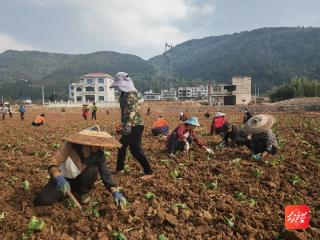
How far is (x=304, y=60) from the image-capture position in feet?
616

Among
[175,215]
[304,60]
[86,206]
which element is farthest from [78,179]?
[304,60]

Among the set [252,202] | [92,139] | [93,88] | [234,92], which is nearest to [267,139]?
[252,202]

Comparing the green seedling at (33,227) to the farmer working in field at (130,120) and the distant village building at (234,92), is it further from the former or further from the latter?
the distant village building at (234,92)

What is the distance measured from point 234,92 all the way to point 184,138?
82.7 m

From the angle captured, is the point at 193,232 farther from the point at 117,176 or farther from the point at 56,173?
the point at 117,176

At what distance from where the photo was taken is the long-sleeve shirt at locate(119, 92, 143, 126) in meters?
6.62

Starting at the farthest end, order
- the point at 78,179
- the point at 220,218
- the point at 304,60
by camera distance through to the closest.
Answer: the point at 304,60 → the point at 78,179 → the point at 220,218

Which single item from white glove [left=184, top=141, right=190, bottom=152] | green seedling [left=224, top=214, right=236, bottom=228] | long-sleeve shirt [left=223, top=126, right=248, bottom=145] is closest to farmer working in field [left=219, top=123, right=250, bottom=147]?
long-sleeve shirt [left=223, top=126, right=248, bottom=145]

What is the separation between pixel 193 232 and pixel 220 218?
1.81 ft

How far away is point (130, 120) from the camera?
6594 mm

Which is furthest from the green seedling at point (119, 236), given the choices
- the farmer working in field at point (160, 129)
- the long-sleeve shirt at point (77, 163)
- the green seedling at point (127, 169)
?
the farmer working in field at point (160, 129)

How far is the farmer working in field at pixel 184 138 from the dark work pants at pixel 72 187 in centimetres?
342

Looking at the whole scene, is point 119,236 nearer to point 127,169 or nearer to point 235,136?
point 127,169

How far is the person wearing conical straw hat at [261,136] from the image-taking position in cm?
810
